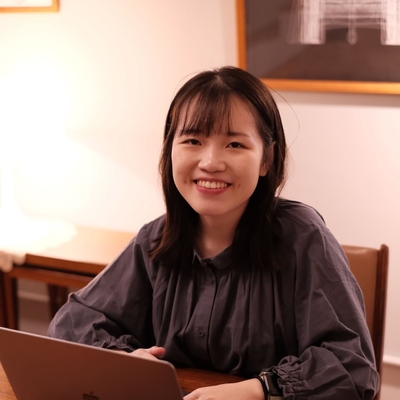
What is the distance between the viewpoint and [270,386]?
1.25 m

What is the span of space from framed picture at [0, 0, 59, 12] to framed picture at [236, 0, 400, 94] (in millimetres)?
859

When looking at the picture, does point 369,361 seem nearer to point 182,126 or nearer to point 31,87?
point 182,126

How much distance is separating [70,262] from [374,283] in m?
1.26

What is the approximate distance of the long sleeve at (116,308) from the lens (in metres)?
1.47

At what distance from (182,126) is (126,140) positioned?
4.78 feet

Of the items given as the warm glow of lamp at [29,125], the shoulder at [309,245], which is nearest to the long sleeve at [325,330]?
the shoulder at [309,245]

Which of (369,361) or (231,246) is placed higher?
(231,246)

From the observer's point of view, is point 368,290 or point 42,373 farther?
point 368,290

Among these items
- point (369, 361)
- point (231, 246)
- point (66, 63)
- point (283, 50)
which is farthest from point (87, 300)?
point (66, 63)

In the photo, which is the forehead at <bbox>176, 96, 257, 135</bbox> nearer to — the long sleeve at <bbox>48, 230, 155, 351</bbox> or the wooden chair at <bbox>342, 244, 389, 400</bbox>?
the long sleeve at <bbox>48, 230, 155, 351</bbox>

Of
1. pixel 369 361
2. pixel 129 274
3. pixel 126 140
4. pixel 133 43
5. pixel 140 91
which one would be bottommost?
pixel 369 361

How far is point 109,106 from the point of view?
280 cm

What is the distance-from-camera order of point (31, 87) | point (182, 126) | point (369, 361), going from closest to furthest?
1. point (369, 361)
2. point (182, 126)
3. point (31, 87)

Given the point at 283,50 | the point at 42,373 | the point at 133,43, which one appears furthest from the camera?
the point at 133,43
